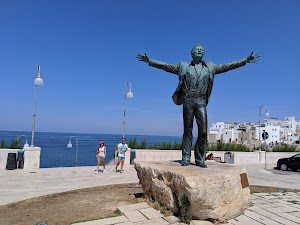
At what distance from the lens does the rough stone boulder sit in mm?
5246

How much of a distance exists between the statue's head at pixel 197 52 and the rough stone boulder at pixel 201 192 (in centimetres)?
277

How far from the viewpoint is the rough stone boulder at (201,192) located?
525cm

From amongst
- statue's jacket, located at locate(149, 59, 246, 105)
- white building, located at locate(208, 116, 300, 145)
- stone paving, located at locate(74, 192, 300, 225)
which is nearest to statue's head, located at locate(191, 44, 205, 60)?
statue's jacket, located at locate(149, 59, 246, 105)

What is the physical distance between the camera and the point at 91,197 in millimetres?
7902

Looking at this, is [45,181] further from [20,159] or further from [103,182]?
[20,159]

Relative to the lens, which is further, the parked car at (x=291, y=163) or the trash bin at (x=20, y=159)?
the parked car at (x=291, y=163)

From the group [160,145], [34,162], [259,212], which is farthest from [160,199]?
[160,145]

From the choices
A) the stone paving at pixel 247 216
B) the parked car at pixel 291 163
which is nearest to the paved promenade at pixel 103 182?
the stone paving at pixel 247 216

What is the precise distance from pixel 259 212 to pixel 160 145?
14.3 metres

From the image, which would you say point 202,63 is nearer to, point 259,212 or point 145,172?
point 145,172

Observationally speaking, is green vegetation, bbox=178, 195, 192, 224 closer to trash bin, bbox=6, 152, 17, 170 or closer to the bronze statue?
the bronze statue

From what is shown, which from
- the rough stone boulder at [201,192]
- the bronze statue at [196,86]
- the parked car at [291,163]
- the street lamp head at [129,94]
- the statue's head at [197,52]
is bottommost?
the parked car at [291,163]

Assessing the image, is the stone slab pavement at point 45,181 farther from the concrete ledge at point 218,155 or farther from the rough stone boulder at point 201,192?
the rough stone boulder at point 201,192

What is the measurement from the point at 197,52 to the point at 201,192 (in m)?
3.38
